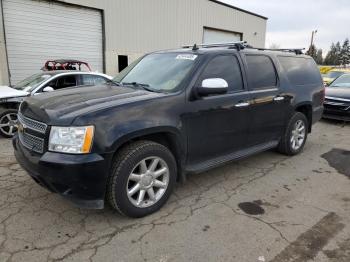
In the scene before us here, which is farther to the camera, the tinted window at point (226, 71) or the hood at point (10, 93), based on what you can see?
the hood at point (10, 93)

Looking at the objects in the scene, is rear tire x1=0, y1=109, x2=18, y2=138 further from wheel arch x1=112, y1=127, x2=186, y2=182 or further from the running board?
the running board

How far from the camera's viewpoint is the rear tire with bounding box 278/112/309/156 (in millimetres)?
5433

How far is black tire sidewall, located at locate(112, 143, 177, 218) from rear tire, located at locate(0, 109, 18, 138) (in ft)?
15.2

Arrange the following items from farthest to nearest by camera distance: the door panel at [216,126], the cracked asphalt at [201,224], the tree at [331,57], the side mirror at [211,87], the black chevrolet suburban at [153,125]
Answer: the tree at [331,57] → the door panel at [216,126] → the side mirror at [211,87] → the black chevrolet suburban at [153,125] → the cracked asphalt at [201,224]

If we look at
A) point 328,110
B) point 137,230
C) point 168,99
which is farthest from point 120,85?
point 328,110

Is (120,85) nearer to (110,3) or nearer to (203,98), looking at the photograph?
(203,98)

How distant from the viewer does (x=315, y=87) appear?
Result: 235 inches

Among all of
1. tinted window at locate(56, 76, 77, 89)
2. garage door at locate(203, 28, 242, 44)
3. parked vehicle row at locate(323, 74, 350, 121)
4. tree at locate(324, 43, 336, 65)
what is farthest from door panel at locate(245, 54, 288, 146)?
tree at locate(324, 43, 336, 65)

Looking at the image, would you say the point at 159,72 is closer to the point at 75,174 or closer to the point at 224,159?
the point at 224,159

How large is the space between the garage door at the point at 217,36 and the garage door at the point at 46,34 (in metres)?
8.44

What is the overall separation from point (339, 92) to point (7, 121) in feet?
28.9

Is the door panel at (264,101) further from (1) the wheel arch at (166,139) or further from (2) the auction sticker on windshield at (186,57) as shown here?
(1) the wheel arch at (166,139)

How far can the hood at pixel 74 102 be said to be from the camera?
303 centimetres

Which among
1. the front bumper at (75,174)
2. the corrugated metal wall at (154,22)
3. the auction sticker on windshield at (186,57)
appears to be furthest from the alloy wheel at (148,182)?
the corrugated metal wall at (154,22)
